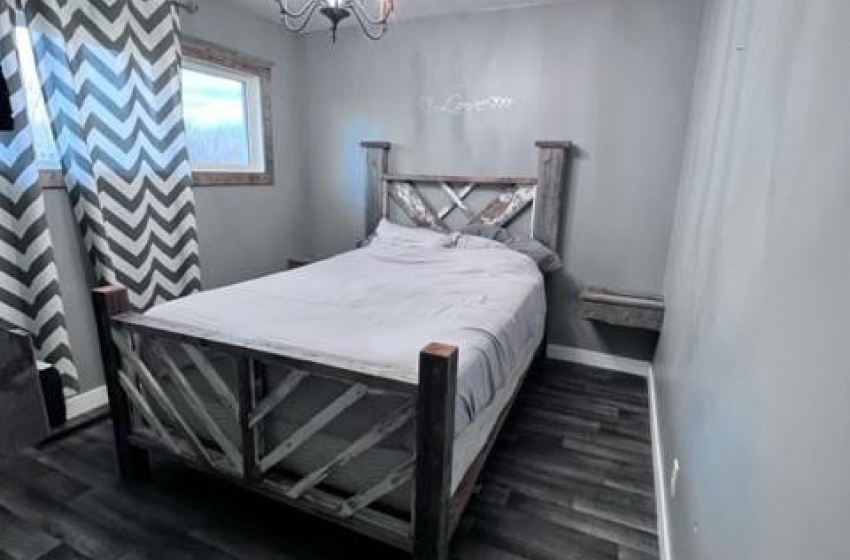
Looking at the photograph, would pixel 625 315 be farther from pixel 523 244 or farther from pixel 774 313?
pixel 774 313

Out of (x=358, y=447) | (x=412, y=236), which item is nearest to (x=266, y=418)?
(x=358, y=447)

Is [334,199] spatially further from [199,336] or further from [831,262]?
[831,262]

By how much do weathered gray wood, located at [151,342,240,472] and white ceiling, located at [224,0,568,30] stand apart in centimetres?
258

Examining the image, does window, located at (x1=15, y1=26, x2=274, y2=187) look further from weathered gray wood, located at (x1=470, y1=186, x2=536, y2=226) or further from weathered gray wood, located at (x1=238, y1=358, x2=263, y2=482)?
weathered gray wood, located at (x1=238, y1=358, x2=263, y2=482)

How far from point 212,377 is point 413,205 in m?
2.39

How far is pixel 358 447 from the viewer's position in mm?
1455

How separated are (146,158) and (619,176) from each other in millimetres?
3037

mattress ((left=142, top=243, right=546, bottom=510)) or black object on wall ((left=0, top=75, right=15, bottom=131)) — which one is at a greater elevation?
black object on wall ((left=0, top=75, right=15, bottom=131))

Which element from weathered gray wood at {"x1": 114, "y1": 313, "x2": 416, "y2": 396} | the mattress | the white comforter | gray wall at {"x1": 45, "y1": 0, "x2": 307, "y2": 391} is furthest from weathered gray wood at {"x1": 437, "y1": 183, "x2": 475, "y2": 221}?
weathered gray wood at {"x1": 114, "y1": 313, "x2": 416, "y2": 396}

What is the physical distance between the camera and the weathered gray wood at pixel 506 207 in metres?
3.39

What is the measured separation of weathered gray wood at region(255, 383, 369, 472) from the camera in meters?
1.43

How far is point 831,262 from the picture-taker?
0.66 meters

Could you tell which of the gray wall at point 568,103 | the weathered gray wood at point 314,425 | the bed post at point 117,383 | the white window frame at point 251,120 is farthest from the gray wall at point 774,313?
the white window frame at point 251,120

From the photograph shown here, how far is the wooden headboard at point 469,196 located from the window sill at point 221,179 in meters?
0.87
